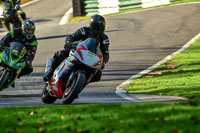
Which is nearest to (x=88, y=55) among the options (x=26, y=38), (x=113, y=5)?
(x=26, y=38)

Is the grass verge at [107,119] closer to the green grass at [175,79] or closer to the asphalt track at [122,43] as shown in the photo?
the asphalt track at [122,43]

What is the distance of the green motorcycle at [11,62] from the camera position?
1025 cm

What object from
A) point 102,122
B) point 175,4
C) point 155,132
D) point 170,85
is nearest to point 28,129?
point 102,122

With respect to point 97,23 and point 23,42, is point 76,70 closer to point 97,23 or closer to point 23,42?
point 97,23

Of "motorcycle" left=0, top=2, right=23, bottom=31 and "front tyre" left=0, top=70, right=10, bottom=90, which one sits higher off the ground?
"front tyre" left=0, top=70, right=10, bottom=90

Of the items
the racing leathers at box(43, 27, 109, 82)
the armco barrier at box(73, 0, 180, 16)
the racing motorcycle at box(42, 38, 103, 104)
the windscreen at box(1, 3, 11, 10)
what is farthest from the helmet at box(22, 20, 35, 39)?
the armco barrier at box(73, 0, 180, 16)

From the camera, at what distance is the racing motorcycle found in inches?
350

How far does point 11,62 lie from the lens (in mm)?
10305

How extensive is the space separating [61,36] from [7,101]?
11982mm

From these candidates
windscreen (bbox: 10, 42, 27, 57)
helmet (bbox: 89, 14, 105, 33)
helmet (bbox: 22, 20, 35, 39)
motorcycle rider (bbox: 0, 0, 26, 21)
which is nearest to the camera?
helmet (bbox: 89, 14, 105, 33)

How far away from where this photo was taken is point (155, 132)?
5680 mm

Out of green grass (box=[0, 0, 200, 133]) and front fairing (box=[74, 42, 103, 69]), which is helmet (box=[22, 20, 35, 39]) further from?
green grass (box=[0, 0, 200, 133])

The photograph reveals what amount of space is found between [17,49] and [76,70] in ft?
6.34

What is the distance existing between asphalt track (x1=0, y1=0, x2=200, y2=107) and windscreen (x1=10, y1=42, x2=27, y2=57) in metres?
0.99
